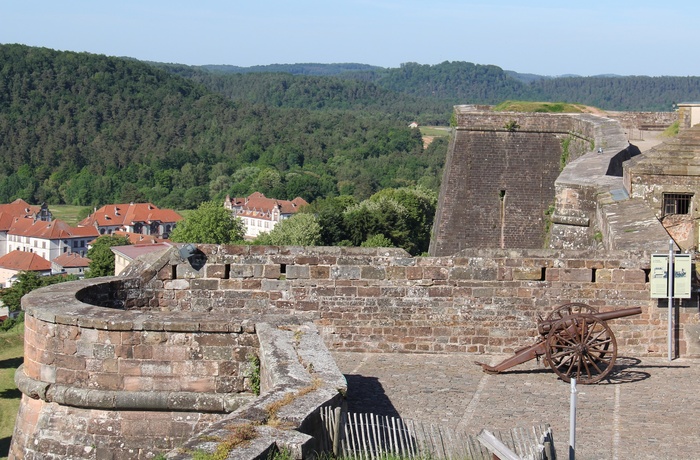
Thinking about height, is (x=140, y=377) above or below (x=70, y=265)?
above

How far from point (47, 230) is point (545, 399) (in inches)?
4951

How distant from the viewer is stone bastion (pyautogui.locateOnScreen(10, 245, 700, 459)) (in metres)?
6.84

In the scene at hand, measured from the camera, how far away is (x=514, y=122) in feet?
88.1

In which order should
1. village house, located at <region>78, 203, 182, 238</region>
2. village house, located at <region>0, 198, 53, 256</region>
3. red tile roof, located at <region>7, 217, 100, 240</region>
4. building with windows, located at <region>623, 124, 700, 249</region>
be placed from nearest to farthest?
1. building with windows, located at <region>623, 124, 700, 249</region>
2. red tile roof, located at <region>7, 217, 100, 240</region>
3. village house, located at <region>78, 203, 182, 238</region>
4. village house, located at <region>0, 198, 53, 256</region>

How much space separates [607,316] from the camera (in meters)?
9.27

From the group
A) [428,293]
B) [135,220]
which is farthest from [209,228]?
[428,293]

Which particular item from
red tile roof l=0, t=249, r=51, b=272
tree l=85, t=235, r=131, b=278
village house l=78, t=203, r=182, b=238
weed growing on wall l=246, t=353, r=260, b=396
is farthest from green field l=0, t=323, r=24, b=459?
village house l=78, t=203, r=182, b=238

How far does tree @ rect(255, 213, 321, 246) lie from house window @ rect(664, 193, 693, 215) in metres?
52.1

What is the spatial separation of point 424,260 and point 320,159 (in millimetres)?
172650

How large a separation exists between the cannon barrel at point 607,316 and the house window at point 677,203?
6.00 metres

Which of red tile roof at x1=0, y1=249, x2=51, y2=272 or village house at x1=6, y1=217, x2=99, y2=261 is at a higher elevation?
village house at x1=6, y1=217, x2=99, y2=261

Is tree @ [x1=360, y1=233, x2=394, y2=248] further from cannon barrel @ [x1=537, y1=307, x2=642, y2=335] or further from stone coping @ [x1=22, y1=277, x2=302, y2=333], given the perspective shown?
stone coping @ [x1=22, y1=277, x2=302, y2=333]

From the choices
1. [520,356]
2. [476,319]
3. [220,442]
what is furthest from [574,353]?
[220,442]

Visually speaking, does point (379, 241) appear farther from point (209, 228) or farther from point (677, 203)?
point (677, 203)
